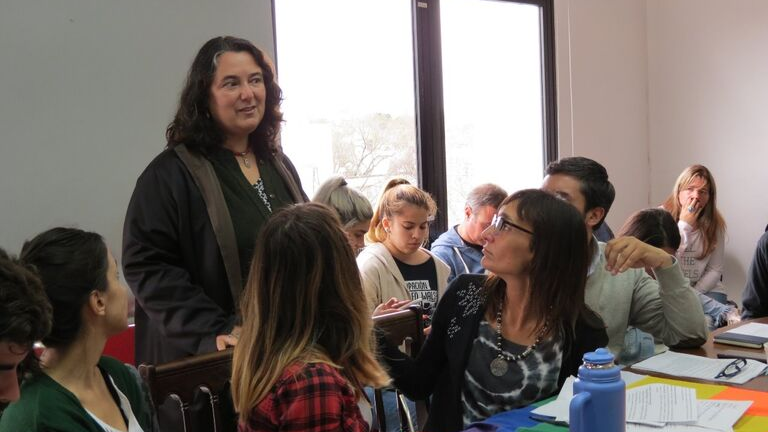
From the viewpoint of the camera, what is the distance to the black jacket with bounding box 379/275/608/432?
Result: 1946 millimetres

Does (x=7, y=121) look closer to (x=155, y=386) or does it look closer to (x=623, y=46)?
(x=155, y=386)

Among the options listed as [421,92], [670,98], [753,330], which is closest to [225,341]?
[753,330]

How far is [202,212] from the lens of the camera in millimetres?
2088

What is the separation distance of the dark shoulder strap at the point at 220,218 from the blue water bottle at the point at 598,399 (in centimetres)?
101

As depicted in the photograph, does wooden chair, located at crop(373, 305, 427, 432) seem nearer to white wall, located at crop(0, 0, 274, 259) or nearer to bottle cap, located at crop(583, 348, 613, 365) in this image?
bottle cap, located at crop(583, 348, 613, 365)

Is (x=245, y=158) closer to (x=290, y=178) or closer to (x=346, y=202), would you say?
(x=290, y=178)

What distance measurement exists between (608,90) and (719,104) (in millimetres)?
713

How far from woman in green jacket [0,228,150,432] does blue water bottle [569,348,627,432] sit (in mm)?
861

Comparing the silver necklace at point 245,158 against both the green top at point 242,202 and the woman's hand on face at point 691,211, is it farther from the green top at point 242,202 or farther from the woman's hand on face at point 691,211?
the woman's hand on face at point 691,211

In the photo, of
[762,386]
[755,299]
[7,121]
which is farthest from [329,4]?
[762,386]

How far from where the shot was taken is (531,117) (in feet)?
16.8

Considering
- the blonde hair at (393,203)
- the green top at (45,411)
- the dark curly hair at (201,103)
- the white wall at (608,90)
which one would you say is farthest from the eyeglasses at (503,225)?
the white wall at (608,90)

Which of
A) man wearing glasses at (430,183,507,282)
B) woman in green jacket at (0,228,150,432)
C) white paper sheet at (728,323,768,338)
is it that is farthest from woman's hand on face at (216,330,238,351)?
man wearing glasses at (430,183,507,282)

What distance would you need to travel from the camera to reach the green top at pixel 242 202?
212 cm
